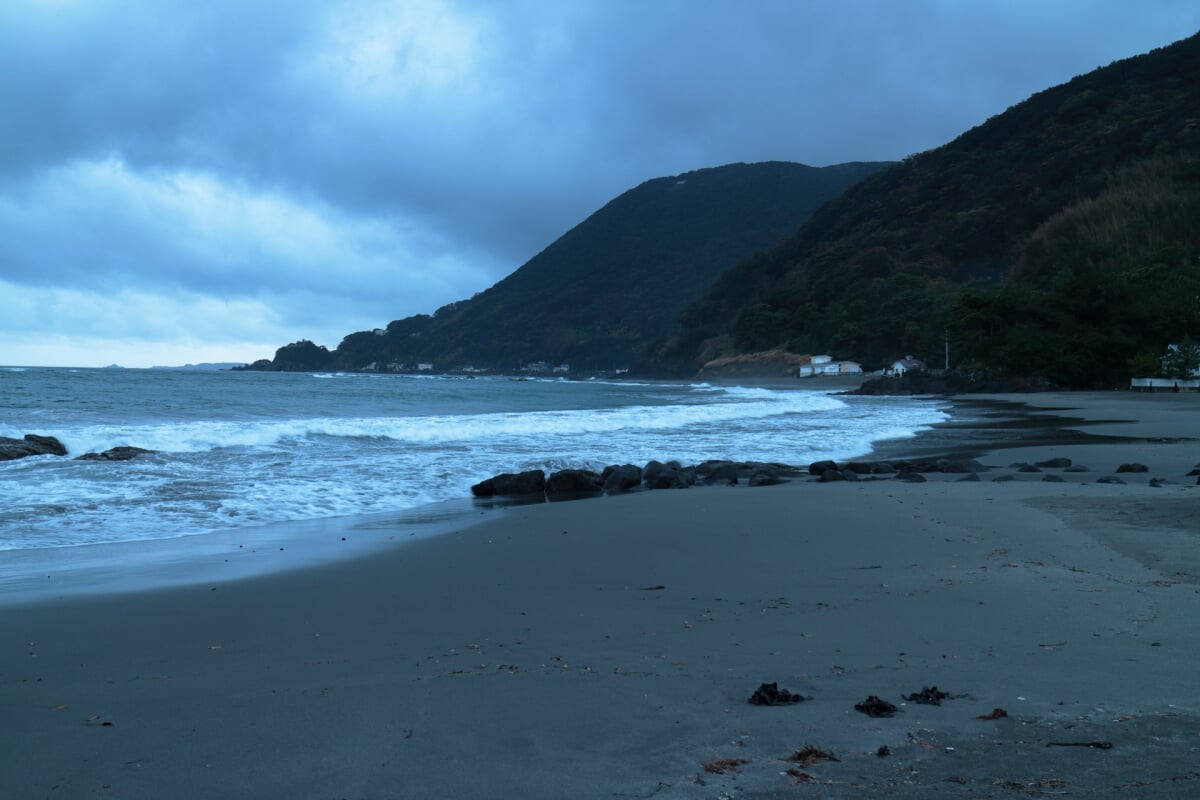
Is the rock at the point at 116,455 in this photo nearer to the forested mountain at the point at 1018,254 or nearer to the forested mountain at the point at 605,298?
the forested mountain at the point at 1018,254

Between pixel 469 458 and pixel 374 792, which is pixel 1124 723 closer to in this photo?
pixel 374 792

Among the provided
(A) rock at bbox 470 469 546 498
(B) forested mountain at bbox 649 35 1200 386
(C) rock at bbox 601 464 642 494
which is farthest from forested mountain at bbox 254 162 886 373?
(A) rock at bbox 470 469 546 498

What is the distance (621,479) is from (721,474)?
163 centimetres

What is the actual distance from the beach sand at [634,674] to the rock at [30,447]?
9.89 meters

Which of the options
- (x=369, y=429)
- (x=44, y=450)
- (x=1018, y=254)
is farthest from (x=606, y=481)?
(x=1018, y=254)

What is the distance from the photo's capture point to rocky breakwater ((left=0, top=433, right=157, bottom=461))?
1312cm

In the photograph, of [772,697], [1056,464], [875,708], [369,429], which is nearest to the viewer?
[875,708]

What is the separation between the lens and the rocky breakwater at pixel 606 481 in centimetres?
1132

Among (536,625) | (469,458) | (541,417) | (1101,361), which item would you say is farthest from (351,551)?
(1101,361)

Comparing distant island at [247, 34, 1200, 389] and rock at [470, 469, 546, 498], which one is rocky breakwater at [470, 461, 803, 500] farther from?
distant island at [247, 34, 1200, 389]

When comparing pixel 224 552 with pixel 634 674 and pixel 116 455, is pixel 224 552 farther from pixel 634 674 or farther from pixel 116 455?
pixel 116 455

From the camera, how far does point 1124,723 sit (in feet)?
9.39

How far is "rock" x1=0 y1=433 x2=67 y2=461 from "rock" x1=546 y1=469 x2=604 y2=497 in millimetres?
8685

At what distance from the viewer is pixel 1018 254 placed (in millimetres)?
95562
